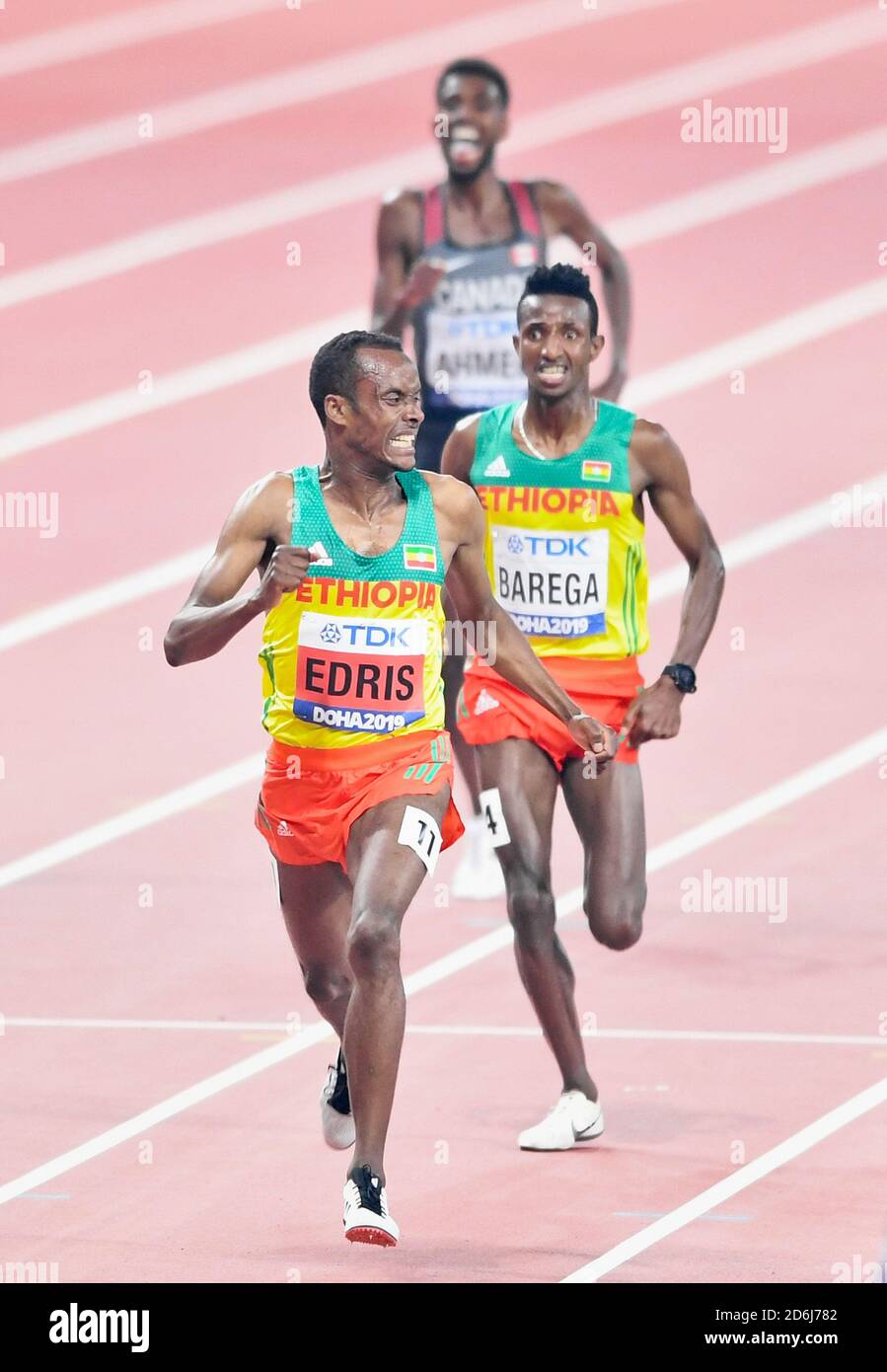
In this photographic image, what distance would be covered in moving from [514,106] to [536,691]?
16.7 metres

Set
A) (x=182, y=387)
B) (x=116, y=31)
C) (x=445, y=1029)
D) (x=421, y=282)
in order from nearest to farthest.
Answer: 1. (x=445, y=1029)
2. (x=421, y=282)
3. (x=182, y=387)
4. (x=116, y=31)

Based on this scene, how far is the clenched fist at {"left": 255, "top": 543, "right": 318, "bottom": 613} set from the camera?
6.04 metres

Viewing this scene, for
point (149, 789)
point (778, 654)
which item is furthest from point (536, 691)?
point (778, 654)

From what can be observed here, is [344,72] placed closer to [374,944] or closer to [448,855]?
[448,855]

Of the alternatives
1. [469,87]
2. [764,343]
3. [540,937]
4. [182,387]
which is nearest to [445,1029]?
[540,937]

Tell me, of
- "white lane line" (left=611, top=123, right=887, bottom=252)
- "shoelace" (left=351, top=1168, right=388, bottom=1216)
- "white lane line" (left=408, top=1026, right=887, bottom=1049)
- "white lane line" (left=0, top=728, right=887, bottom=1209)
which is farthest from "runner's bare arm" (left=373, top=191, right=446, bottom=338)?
"white lane line" (left=611, top=123, right=887, bottom=252)

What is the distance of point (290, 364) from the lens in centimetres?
1794

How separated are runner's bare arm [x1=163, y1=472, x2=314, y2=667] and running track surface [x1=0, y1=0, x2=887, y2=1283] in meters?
1.54

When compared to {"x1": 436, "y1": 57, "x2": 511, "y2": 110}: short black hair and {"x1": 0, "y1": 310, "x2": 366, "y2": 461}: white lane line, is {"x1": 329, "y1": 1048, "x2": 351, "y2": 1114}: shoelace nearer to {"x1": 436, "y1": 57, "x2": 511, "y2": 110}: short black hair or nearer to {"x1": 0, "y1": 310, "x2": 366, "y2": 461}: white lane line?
{"x1": 436, "y1": 57, "x2": 511, "y2": 110}: short black hair

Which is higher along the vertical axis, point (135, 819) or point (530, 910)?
point (135, 819)

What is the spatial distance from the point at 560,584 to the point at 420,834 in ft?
5.48

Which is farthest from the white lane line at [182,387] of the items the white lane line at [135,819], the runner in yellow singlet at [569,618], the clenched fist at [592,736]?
the clenched fist at [592,736]

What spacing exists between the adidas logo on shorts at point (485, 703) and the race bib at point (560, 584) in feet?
0.92

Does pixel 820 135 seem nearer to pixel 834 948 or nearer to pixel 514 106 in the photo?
pixel 514 106
